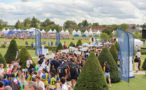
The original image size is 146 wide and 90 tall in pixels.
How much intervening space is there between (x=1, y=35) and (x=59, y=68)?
231ft

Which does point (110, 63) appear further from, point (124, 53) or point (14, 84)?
point (14, 84)

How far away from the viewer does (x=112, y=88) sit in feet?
44.4

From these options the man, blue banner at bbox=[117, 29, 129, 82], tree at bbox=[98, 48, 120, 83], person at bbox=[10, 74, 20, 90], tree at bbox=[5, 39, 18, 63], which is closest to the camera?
the man

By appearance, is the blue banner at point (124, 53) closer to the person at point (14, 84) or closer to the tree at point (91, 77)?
the tree at point (91, 77)

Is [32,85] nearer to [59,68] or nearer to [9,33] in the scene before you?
[59,68]

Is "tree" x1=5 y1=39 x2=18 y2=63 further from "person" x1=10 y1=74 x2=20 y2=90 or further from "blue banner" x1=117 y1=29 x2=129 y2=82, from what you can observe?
"person" x1=10 y1=74 x2=20 y2=90

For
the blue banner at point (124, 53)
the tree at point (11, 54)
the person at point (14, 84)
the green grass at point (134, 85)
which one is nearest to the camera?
the person at point (14, 84)

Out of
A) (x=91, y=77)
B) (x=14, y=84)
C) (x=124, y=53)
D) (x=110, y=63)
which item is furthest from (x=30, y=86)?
(x=110, y=63)

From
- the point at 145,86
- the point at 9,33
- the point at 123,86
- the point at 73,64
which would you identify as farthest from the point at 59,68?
the point at 9,33

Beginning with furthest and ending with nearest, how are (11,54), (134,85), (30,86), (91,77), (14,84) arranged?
(11,54)
(134,85)
(91,77)
(14,84)
(30,86)

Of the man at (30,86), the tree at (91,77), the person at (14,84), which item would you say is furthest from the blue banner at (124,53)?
the person at (14,84)

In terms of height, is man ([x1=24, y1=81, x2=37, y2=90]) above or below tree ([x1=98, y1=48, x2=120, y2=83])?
above

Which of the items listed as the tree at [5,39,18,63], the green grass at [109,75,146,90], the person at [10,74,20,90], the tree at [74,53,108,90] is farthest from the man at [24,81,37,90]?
the tree at [5,39,18,63]

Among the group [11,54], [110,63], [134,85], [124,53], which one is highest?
[124,53]
